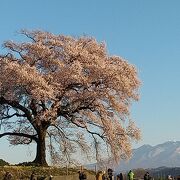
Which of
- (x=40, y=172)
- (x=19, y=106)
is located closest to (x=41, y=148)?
(x=19, y=106)

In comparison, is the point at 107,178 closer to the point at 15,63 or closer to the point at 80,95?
the point at 80,95

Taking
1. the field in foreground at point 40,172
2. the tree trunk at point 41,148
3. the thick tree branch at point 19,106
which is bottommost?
the field in foreground at point 40,172

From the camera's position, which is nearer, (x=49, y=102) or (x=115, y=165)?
(x=49, y=102)

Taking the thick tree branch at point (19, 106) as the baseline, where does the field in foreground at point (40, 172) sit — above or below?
below

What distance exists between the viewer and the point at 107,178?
4275 centimetres

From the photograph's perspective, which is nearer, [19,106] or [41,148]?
[41,148]

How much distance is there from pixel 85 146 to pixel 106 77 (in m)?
9.42

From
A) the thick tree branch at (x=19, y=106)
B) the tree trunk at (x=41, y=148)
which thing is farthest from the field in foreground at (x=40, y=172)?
the thick tree branch at (x=19, y=106)

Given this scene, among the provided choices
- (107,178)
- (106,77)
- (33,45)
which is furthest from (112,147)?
(33,45)

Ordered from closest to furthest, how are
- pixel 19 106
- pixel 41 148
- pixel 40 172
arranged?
pixel 40 172, pixel 41 148, pixel 19 106

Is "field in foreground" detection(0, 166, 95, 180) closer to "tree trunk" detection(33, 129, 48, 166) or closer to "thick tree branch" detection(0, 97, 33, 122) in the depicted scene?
"tree trunk" detection(33, 129, 48, 166)

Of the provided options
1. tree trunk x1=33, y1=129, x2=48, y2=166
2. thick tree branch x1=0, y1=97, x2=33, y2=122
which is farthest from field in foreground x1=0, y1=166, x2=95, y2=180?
thick tree branch x1=0, y1=97, x2=33, y2=122

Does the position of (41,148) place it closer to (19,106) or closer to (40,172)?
(19,106)

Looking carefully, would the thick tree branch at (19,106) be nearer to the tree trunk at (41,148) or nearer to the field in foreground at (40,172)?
the tree trunk at (41,148)
